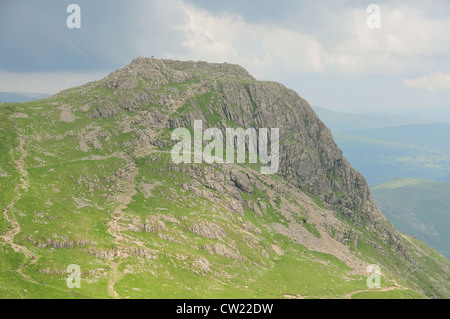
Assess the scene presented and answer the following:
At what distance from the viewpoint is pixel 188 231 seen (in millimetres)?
120625

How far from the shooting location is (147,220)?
11462 cm

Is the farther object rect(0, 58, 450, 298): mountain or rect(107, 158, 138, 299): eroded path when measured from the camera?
rect(0, 58, 450, 298): mountain

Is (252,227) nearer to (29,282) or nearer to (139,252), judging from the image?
(139,252)

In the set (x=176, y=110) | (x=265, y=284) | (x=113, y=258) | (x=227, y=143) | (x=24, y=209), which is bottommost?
(x=265, y=284)

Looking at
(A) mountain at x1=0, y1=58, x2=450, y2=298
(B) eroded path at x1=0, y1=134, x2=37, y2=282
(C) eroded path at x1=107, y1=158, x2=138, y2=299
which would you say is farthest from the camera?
(A) mountain at x1=0, y1=58, x2=450, y2=298

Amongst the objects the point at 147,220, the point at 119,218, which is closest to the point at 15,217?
the point at 119,218

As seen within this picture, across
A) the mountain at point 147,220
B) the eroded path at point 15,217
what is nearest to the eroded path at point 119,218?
the mountain at point 147,220

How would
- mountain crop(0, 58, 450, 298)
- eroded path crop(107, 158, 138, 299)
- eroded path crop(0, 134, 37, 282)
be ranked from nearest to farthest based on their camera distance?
eroded path crop(0, 134, 37, 282)
eroded path crop(107, 158, 138, 299)
mountain crop(0, 58, 450, 298)

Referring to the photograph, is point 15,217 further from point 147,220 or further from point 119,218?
point 147,220

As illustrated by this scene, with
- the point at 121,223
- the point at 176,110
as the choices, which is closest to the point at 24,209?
the point at 121,223

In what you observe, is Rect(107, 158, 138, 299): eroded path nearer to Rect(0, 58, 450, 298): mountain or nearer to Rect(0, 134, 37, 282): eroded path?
Rect(0, 58, 450, 298): mountain

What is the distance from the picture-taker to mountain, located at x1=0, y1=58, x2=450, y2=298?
82188mm

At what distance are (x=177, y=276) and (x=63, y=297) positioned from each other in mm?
35018

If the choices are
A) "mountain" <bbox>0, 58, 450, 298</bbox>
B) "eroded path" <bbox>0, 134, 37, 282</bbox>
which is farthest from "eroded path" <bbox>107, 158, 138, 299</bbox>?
"eroded path" <bbox>0, 134, 37, 282</bbox>
